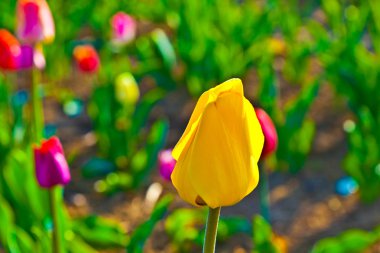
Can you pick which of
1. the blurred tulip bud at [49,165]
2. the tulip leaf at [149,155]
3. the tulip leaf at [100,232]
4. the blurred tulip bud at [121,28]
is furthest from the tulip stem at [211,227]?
the blurred tulip bud at [121,28]

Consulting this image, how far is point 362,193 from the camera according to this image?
2.43 meters

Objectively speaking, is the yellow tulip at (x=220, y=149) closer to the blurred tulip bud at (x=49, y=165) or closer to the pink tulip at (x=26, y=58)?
the blurred tulip bud at (x=49, y=165)

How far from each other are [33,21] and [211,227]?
1.10m

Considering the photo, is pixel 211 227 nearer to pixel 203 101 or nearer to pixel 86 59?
pixel 203 101

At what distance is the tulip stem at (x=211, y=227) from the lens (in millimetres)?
1071

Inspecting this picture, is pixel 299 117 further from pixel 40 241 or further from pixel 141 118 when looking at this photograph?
pixel 40 241

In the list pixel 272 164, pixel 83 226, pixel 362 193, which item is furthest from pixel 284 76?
pixel 83 226

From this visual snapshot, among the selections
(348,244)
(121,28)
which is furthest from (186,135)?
(121,28)

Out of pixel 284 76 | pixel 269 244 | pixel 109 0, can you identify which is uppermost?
pixel 269 244

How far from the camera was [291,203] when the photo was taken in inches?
99.3

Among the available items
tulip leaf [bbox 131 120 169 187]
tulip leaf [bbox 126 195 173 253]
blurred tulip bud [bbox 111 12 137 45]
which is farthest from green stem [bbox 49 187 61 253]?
blurred tulip bud [bbox 111 12 137 45]

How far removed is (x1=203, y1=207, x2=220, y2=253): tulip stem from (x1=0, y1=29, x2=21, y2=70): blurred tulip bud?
1.18 meters

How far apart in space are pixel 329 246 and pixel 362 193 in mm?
573

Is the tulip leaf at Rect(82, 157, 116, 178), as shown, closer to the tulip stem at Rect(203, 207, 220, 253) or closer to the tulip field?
the tulip field
